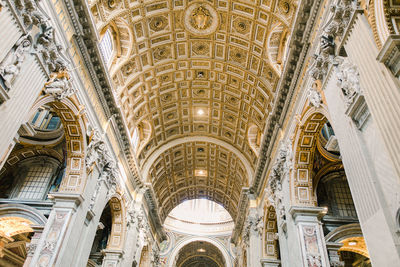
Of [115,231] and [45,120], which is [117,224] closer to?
[115,231]

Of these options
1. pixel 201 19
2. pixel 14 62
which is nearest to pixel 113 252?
pixel 14 62

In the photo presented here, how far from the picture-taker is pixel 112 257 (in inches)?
615

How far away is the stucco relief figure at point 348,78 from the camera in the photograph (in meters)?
6.60

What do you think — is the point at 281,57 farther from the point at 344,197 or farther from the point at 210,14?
the point at 344,197

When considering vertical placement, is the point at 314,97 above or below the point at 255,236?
above

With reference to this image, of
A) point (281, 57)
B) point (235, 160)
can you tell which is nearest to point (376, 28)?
point (281, 57)

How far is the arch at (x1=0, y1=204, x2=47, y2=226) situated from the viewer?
12.0 meters

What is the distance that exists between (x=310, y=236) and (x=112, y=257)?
10.7 m

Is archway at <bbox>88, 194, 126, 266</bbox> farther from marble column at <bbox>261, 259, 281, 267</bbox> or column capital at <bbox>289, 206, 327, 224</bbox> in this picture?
column capital at <bbox>289, 206, 327, 224</bbox>

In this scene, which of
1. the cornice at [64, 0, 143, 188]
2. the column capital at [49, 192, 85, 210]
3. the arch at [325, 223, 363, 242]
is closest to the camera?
the cornice at [64, 0, 143, 188]

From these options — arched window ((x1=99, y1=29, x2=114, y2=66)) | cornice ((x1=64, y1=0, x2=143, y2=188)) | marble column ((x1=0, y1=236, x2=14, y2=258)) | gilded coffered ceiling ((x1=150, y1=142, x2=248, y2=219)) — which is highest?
gilded coffered ceiling ((x1=150, y1=142, x2=248, y2=219))

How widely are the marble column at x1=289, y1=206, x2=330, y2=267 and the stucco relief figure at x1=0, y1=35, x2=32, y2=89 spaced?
398 inches

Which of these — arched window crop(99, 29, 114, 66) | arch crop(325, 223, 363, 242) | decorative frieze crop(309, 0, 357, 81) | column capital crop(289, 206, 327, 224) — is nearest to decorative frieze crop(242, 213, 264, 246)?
arch crop(325, 223, 363, 242)

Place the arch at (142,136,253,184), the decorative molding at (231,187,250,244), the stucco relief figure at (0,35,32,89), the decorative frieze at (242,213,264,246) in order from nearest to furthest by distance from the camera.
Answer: the stucco relief figure at (0,35,32,89)
the decorative frieze at (242,213,264,246)
the decorative molding at (231,187,250,244)
the arch at (142,136,253,184)
